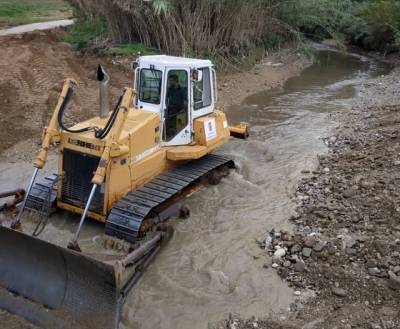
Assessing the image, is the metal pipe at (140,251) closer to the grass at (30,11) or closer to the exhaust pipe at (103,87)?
the exhaust pipe at (103,87)

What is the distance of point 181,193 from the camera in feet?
28.8

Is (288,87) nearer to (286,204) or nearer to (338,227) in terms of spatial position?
(286,204)

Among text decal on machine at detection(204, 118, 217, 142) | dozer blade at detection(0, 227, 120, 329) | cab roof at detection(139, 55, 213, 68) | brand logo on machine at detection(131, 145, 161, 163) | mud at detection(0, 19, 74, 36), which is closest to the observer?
dozer blade at detection(0, 227, 120, 329)

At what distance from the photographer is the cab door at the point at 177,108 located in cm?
845

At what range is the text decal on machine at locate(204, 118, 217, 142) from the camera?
905 centimetres

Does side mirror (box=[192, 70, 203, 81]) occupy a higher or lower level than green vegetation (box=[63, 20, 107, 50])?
higher

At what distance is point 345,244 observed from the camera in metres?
7.11

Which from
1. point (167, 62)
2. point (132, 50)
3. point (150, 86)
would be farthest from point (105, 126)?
point (132, 50)

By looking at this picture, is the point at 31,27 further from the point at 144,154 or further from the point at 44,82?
the point at 144,154

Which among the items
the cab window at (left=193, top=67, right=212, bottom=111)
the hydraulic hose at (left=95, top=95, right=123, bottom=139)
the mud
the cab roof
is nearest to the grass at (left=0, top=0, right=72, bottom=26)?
the mud

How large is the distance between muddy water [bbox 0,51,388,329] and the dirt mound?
2.20 m

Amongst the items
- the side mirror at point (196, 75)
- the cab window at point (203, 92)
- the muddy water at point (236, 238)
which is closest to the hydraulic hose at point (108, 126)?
the side mirror at point (196, 75)

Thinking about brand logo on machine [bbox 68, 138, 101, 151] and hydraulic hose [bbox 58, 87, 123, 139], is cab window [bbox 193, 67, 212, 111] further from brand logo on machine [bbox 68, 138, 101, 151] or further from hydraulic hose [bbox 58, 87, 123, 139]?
brand logo on machine [bbox 68, 138, 101, 151]

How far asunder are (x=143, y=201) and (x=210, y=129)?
243cm
